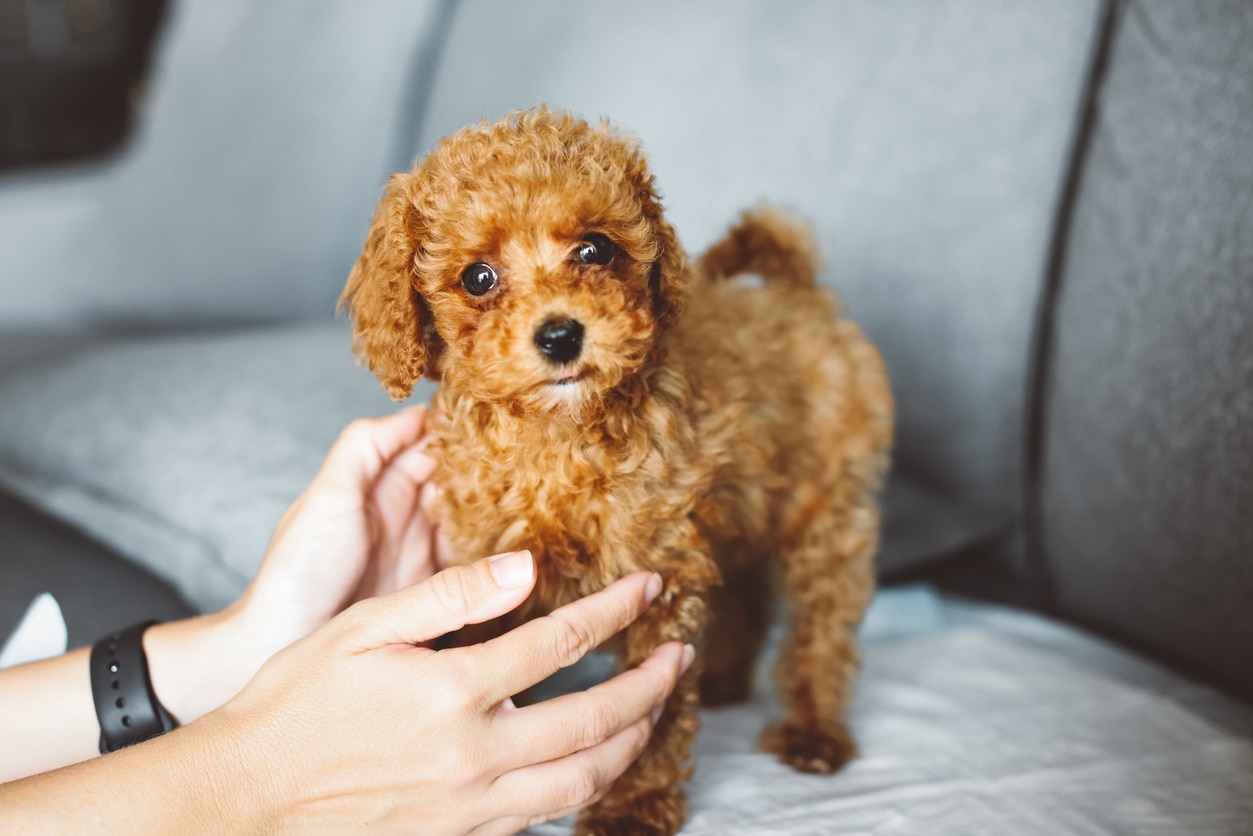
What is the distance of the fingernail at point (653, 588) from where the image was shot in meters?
1.10

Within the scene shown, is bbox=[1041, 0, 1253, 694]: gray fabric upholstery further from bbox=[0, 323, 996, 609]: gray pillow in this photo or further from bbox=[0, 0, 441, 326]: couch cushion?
bbox=[0, 0, 441, 326]: couch cushion

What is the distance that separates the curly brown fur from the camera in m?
1.02

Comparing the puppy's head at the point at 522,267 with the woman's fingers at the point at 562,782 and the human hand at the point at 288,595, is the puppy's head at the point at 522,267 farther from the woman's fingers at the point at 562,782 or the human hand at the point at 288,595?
the woman's fingers at the point at 562,782

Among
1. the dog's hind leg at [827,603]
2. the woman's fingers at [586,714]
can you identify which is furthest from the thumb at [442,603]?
the dog's hind leg at [827,603]

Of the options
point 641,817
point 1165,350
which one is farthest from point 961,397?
point 641,817

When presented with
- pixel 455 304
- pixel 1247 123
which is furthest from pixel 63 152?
pixel 1247 123

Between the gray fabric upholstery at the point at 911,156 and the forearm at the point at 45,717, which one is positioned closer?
the forearm at the point at 45,717

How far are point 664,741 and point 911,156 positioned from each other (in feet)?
3.83

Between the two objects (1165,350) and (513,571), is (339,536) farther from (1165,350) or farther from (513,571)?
(1165,350)

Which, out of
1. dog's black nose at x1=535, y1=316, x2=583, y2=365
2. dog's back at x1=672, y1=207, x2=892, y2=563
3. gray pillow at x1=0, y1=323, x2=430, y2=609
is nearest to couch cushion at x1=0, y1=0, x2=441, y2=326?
gray pillow at x1=0, y1=323, x2=430, y2=609

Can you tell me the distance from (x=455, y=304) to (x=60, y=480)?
1119mm

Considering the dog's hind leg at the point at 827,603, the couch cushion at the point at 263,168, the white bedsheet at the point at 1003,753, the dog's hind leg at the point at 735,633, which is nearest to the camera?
the white bedsheet at the point at 1003,753

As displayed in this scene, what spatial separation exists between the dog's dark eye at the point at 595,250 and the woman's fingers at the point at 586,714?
0.48 m

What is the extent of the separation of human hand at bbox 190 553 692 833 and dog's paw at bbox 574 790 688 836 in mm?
105
